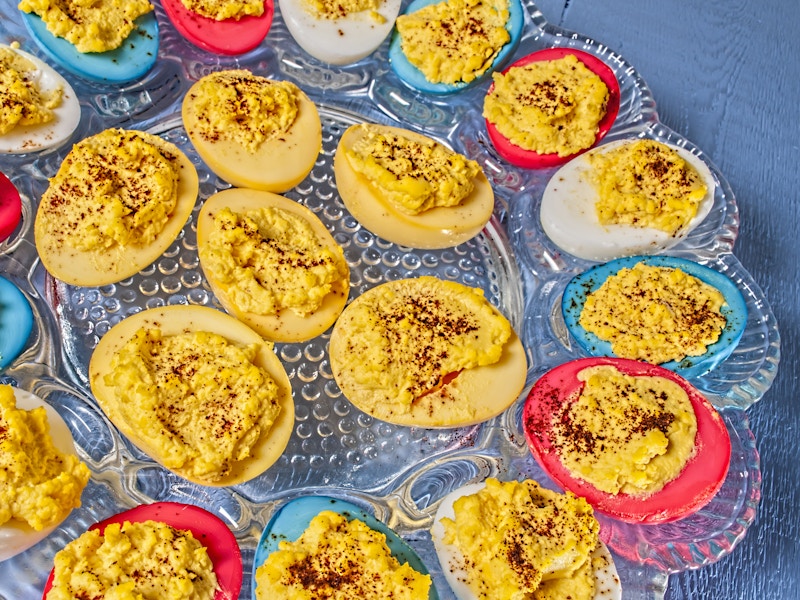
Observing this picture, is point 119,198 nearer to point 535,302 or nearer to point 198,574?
point 198,574

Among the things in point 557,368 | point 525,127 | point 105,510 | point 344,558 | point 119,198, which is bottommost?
point 105,510

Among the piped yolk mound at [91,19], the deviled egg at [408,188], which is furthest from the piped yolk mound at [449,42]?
the piped yolk mound at [91,19]

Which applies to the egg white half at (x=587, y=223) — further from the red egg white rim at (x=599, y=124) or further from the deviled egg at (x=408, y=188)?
the deviled egg at (x=408, y=188)

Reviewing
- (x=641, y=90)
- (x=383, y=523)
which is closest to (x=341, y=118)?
(x=641, y=90)

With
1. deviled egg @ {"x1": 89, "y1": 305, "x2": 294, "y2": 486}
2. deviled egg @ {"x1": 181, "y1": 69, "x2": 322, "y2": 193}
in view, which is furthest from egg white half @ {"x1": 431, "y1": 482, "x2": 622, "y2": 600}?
deviled egg @ {"x1": 181, "y1": 69, "x2": 322, "y2": 193}

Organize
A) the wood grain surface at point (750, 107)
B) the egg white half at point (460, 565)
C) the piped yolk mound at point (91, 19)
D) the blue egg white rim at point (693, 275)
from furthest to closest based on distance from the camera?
1. the wood grain surface at point (750, 107)
2. the blue egg white rim at point (693, 275)
3. the piped yolk mound at point (91, 19)
4. the egg white half at point (460, 565)

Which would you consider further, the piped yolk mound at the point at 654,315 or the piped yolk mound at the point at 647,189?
the piped yolk mound at the point at 647,189

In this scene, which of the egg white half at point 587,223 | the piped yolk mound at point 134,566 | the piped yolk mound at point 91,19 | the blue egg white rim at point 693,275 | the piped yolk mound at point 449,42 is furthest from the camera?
the piped yolk mound at point 449,42
